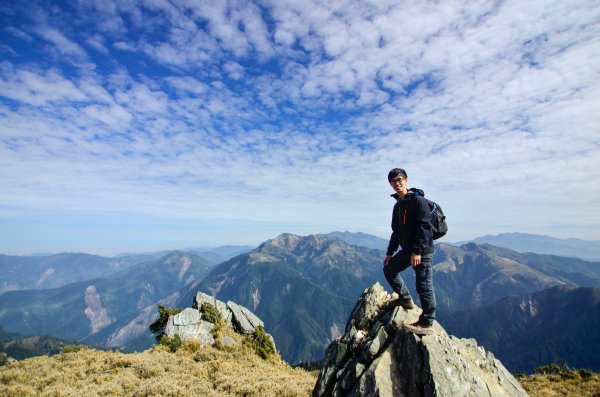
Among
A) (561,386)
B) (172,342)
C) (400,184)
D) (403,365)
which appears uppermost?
(400,184)

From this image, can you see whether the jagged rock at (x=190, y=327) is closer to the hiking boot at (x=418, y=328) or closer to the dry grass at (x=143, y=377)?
the dry grass at (x=143, y=377)

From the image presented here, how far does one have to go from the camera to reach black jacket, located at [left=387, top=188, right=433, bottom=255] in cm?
1153

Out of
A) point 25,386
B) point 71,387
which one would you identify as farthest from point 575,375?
point 25,386

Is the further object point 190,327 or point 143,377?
point 190,327

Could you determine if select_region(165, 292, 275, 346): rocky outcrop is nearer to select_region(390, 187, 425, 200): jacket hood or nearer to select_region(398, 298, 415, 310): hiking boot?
select_region(398, 298, 415, 310): hiking boot

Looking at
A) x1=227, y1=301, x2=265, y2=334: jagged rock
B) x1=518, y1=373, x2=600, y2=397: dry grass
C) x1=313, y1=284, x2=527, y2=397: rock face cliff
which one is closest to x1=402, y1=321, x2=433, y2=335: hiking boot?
x1=313, y1=284, x2=527, y2=397: rock face cliff

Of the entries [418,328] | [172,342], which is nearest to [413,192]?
[418,328]

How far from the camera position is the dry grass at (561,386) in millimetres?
19578

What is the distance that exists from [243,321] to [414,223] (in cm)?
2947

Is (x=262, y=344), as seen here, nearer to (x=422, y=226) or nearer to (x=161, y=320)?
(x=161, y=320)

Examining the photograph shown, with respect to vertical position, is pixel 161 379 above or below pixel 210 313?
below

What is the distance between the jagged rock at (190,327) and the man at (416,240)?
23.7 m

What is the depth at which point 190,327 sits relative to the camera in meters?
31.4

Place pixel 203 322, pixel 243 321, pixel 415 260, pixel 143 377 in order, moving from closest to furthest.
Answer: pixel 415 260, pixel 143 377, pixel 203 322, pixel 243 321
